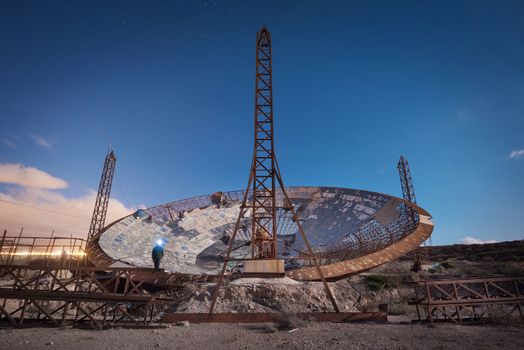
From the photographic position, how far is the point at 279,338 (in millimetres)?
9664

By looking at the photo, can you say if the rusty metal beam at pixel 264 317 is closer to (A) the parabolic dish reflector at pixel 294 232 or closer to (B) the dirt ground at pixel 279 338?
(B) the dirt ground at pixel 279 338

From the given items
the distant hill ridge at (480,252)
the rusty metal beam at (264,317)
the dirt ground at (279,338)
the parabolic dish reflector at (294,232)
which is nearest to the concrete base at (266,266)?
the parabolic dish reflector at (294,232)

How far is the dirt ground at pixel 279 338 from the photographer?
855 centimetres

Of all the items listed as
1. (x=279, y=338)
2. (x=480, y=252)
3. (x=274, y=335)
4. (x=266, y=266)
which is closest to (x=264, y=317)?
(x=274, y=335)

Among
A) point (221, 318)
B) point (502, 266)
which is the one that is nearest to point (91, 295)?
point (221, 318)

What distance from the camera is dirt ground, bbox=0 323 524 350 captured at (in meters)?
8.55

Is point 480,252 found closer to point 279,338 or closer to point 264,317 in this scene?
point 264,317

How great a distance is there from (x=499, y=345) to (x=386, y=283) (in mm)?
17779

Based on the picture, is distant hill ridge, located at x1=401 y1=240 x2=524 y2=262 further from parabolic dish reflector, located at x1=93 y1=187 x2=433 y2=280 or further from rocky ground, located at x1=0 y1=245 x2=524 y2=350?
rocky ground, located at x1=0 y1=245 x2=524 y2=350

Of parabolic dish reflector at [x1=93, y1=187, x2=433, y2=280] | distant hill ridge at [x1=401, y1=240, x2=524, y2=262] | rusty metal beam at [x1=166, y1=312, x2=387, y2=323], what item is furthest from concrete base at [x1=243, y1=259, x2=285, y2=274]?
distant hill ridge at [x1=401, y1=240, x2=524, y2=262]

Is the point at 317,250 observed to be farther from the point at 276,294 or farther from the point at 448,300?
the point at 448,300

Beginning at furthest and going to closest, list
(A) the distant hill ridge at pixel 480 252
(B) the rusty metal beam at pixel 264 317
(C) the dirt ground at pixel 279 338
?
(A) the distant hill ridge at pixel 480 252, (B) the rusty metal beam at pixel 264 317, (C) the dirt ground at pixel 279 338

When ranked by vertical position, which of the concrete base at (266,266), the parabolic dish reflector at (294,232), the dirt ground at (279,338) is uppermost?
the parabolic dish reflector at (294,232)

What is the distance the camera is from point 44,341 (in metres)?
9.09
